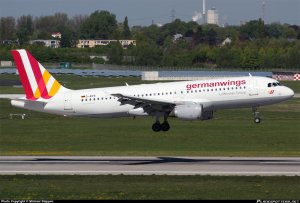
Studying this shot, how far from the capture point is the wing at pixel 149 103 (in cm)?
6247

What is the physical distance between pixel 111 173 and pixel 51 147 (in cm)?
1874

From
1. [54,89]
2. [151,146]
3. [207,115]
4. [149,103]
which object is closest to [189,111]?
[207,115]

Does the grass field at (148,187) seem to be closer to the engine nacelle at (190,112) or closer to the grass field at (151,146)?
the grass field at (151,146)

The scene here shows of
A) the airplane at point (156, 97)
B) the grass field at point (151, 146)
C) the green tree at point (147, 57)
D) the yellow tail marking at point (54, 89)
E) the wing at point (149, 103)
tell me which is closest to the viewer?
the grass field at point (151, 146)

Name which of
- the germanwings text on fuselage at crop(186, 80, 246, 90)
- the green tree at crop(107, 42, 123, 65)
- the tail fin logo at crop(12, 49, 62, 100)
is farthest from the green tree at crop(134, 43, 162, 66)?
the germanwings text on fuselage at crop(186, 80, 246, 90)

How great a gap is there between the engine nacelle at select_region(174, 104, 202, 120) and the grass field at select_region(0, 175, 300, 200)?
1883 centimetres

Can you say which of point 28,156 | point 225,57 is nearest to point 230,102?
point 28,156

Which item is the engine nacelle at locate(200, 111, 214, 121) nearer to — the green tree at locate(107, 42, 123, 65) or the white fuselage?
the white fuselage

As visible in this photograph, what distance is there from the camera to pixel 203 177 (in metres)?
43.3

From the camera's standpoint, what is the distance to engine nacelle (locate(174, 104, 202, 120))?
62094 millimetres

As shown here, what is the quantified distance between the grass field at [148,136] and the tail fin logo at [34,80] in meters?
3.88

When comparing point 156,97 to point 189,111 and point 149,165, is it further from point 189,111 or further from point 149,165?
point 149,165

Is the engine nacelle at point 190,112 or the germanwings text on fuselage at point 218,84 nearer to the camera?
the engine nacelle at point 190,112

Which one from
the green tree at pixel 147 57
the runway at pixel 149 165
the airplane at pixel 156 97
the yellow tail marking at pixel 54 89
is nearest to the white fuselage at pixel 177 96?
the airplane at pixel 156 97
